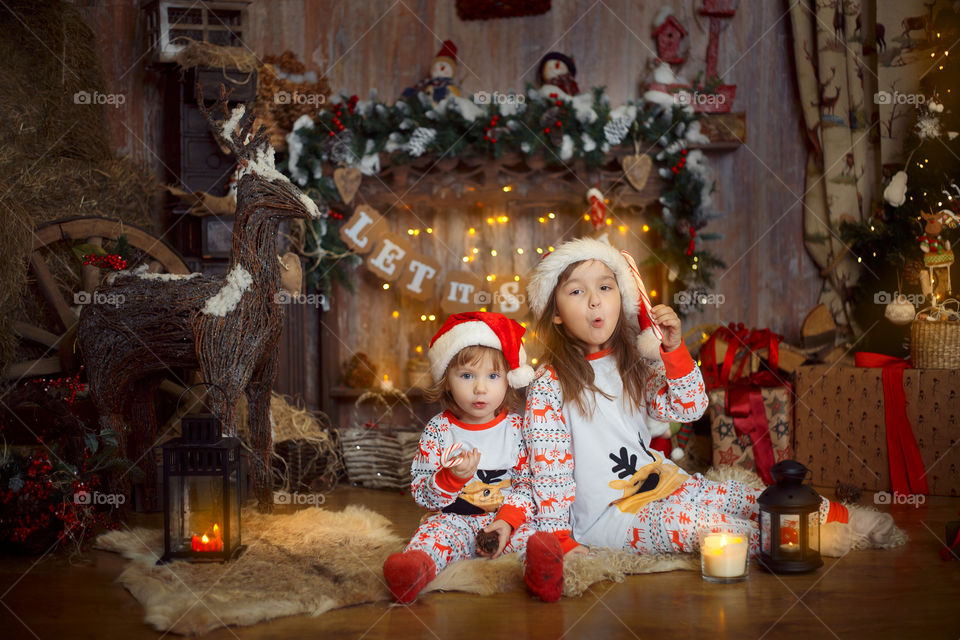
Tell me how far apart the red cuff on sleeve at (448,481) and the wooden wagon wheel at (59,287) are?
2.00 meters

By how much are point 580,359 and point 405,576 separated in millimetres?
1039

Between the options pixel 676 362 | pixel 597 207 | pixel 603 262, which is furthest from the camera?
pixel 597 207

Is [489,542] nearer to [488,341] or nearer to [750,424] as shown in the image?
[488,341]

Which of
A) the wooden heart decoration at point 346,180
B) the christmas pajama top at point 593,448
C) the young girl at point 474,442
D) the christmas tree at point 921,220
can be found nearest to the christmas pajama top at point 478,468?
the young girl at point 474,442

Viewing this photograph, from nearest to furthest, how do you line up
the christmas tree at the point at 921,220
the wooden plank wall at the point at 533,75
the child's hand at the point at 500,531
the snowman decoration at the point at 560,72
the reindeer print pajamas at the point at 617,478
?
the child's hand at the point at 500,531, the reindeer print pajamas at the point at 617,478, the christmas tree at the point at 921,220, the snowman decoration at the point at 560,72, the wooden plank wall at the point at 533,75

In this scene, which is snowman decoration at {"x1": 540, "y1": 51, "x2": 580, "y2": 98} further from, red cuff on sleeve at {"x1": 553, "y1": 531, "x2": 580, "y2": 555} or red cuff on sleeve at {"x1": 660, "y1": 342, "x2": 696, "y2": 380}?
red cuff on sleeve at {"x1": 553, "y1": 531, "x2": 580, "y2": 555}

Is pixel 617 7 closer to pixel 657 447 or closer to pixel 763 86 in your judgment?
pixel 763 86

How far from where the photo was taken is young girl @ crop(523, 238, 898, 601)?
311 cm

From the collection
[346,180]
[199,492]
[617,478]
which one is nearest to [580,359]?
[617,478]

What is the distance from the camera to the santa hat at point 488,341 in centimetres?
322

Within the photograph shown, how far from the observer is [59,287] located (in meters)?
4.58

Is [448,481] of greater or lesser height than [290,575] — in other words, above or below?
above

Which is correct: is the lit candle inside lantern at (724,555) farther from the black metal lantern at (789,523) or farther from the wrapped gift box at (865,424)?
the wrapped gift box at (865,424)

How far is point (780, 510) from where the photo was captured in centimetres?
291
